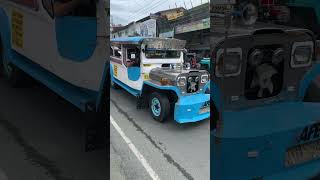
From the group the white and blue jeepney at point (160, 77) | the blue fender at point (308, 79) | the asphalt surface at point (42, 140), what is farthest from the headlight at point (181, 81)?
the blue fender at point (308, 79)

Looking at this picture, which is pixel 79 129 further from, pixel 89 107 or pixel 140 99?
pixel 140 99

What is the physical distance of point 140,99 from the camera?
2.91ft

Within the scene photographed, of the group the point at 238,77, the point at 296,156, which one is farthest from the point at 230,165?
the point at 296,156

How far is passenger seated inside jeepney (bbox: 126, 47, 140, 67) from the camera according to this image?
35.2 inches

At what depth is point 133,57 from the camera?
91cm

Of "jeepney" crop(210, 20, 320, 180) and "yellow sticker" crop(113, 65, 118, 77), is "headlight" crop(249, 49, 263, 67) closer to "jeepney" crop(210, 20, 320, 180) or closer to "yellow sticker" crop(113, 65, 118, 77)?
"jeepney" crop(210, 20, 320, 180)

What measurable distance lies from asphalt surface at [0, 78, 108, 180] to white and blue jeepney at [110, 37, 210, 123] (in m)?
0.22

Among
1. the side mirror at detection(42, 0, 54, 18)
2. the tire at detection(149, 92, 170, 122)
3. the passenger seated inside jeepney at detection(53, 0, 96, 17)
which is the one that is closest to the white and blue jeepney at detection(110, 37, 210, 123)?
the tire at detection(149, 92, 170, 122)

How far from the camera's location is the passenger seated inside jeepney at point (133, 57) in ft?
2.93

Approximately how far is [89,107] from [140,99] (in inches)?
5.9

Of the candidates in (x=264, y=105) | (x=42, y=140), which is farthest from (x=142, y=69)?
(x=42, y=140)

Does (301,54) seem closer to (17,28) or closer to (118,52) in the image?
(118,52)

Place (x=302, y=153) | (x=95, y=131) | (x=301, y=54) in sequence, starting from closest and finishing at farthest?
(x=95, y=131), (x=301, y=54), (x=302, y=153)

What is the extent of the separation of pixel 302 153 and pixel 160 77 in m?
0.66
